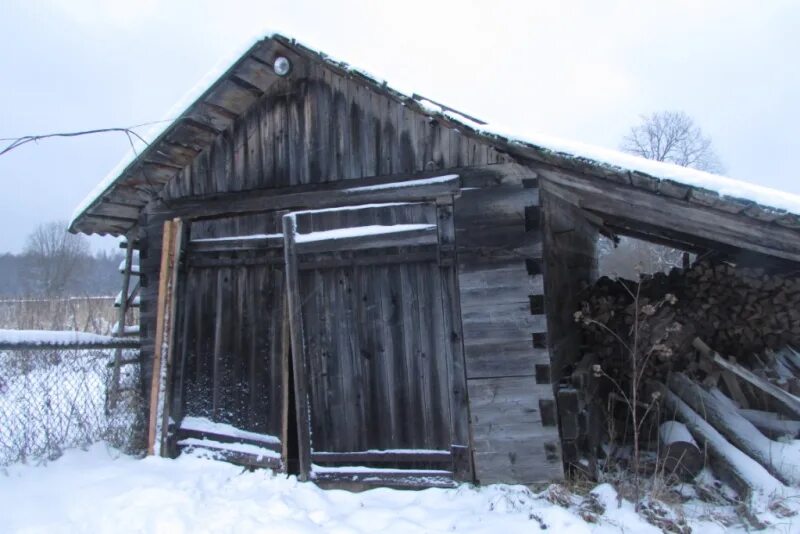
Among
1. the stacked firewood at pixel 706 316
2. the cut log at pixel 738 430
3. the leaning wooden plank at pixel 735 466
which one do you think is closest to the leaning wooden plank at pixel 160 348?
the stacked firewood at pixel 706 316

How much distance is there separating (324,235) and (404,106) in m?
1.41

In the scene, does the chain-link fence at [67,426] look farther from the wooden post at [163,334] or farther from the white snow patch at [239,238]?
the white snow patch at [239,238]

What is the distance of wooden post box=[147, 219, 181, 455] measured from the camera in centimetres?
544

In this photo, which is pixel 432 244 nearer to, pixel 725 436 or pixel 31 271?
pixel 725 436

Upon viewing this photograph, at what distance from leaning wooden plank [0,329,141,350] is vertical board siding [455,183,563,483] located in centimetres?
355

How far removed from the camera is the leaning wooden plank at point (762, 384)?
16.4 feet

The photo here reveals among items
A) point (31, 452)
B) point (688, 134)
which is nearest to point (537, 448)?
point (31, 452)

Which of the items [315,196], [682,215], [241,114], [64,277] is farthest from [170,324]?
[64,277]

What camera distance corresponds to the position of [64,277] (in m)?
49.5

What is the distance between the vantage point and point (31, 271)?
5531 cm

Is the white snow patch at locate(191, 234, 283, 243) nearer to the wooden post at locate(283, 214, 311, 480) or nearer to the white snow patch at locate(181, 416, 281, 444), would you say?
the wooden post at locate(283, 214, 311, 480)

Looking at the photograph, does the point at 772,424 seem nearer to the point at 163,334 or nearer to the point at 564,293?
the point at 564,293

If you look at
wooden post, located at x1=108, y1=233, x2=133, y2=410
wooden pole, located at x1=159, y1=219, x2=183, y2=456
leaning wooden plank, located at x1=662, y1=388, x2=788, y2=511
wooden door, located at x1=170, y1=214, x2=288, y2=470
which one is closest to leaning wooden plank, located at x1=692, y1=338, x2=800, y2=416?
leaning wooden plank, located at x1=662, y1=388, x2=788, y2=511

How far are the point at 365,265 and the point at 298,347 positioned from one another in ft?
3.30
